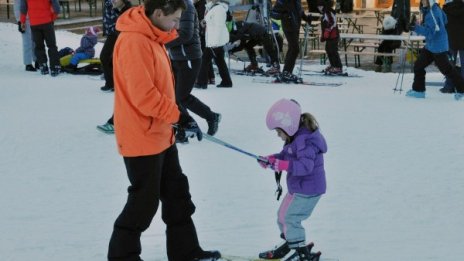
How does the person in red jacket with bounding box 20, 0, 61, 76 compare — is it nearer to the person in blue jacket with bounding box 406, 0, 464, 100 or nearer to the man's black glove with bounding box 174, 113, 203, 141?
the person in blue jacket with bounding box 406, 0, 464, 100

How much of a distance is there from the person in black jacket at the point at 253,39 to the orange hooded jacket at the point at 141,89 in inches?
334

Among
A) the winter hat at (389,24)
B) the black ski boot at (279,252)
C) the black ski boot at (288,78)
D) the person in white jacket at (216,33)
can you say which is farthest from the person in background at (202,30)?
the black ski boot at (279,252)

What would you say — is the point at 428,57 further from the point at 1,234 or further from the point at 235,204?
the point at 1,234

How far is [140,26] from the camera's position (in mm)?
3840

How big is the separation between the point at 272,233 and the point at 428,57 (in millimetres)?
5924

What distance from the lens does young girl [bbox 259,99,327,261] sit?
4.00 m

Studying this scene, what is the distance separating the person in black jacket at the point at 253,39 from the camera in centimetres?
1252

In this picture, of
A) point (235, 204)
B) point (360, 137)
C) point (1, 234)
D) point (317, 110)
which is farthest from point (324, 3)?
point (1, 234)

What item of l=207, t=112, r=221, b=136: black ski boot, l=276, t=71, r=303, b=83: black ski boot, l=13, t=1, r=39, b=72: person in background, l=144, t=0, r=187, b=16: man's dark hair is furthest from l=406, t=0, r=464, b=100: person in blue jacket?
l=144, t=0, r=187, b=16: man's dark hair

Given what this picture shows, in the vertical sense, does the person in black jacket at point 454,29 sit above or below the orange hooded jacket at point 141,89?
below

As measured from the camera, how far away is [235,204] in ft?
17.9

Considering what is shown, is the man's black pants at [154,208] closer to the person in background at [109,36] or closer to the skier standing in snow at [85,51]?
the person in background at [109,36]

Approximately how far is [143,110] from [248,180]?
237 centimetres

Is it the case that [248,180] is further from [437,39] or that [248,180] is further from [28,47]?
[28,47]
